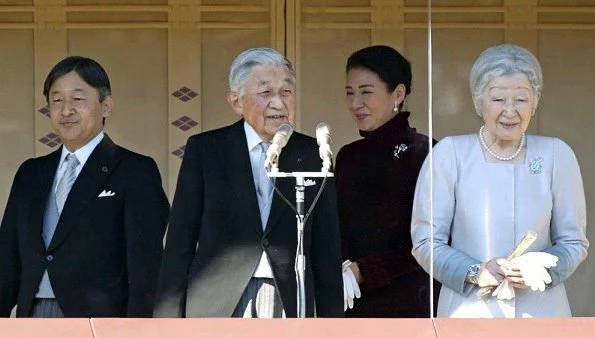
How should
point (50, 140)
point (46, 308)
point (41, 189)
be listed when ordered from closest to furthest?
point (46, 308) < point (41, 189) < point (50, 140)

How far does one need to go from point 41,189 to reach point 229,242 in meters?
0.93

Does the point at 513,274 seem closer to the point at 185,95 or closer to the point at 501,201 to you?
the point at 501,201

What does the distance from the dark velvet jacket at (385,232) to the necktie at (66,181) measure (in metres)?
1.01

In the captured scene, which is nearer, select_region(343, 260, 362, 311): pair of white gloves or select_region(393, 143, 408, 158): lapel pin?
select_region(343, 260, 362, 311): pair of white gloves

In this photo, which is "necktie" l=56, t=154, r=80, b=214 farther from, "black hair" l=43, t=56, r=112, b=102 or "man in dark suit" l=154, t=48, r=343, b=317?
"man in dark suit" l=154, t=48, r=343, b=317

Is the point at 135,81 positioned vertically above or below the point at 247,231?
above

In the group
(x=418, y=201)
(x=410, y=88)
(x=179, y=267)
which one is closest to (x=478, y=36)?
(x=410, y=88)

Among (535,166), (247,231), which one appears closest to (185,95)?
(247,231)

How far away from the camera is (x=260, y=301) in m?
6.86

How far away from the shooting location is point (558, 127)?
28.2 ft

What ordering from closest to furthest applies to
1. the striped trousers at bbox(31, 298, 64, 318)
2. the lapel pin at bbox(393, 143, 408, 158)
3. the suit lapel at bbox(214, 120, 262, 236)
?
the suit lapel at bbox(214, 120, 262, 236), the striped trousers at bbox(31, 298, 64, 318), the lapel pin at bbox(393, 143, 408, 158)

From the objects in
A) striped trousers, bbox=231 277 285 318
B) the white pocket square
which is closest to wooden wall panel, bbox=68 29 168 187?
the white pocket square

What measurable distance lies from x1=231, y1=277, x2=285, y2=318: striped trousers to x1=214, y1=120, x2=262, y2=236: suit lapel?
0.58 ft

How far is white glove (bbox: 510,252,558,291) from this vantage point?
6.84 metres
